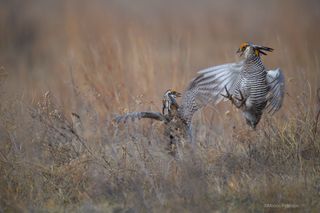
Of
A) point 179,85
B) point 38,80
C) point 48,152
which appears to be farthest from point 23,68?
point 48,152

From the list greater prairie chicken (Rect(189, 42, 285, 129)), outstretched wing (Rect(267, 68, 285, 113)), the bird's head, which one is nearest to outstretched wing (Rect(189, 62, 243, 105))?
greater prairie chicken (Rect(189, 42, 285, 129))

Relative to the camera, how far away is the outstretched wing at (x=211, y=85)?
6.67 meters

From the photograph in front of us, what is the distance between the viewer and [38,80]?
11.4 meters

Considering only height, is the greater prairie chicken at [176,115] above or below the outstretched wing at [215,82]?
below

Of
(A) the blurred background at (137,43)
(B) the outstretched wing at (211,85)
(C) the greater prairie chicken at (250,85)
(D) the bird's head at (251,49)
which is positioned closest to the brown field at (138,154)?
(A) the blurred background at (137,43)

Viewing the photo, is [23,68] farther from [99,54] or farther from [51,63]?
[99,54]

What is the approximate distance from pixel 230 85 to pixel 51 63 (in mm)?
7463

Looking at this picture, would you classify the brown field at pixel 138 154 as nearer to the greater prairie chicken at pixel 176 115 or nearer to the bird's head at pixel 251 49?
the greater prairie chicken at pixel 176 115

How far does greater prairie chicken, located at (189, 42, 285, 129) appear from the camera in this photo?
632 centimetres

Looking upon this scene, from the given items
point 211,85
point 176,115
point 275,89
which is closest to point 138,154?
point 176,115

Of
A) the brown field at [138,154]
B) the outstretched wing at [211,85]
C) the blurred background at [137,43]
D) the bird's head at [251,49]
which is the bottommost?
the brown field at [138,154]

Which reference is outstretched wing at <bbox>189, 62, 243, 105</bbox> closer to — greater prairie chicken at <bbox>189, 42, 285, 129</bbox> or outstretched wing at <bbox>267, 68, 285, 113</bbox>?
greater prairie chicken at <bbox>189, 42, 285, 129</bbox>

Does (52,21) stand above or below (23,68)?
above

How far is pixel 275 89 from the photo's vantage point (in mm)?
6309
